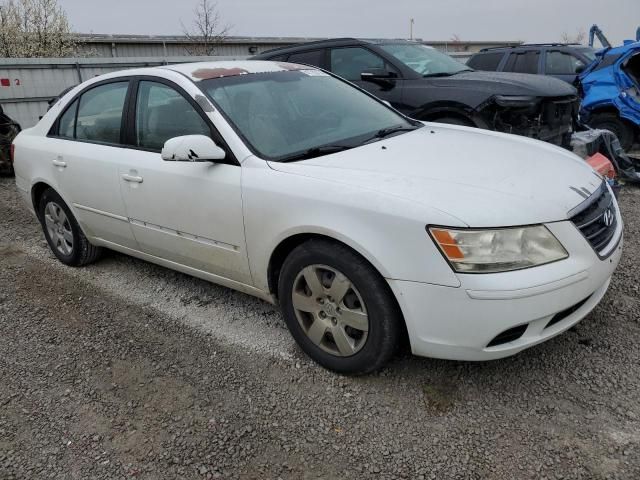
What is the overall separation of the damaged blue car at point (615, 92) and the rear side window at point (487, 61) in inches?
87.2

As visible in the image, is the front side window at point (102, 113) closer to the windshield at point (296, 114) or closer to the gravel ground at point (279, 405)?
the windshield at point (296, 114)

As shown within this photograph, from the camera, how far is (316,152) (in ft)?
9.76

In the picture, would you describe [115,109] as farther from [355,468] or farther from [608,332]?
[608,332]

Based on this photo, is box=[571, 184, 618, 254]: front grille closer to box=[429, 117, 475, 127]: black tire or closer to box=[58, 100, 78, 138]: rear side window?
box=[429, 117, 475, 127]: black tire

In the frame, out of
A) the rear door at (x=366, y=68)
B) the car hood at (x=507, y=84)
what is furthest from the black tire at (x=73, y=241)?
the car hood at (x=507, y=84)

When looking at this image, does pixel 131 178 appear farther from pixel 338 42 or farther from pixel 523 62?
pixel 523 62

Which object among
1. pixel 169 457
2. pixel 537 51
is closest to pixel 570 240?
pixel 169 457

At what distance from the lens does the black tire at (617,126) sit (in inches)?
300

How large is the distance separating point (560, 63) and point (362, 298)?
891 cm

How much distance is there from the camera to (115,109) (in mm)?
3779

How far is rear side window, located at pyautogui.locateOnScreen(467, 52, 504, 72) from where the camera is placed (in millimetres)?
9906

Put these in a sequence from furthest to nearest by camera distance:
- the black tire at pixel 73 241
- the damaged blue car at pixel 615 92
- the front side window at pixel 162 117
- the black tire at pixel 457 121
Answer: the damaged blue car at pixel 615 92 → the black tire at pixel 457 121 → the black tire at pixel 73 241 → the front side window at pixel 162 117

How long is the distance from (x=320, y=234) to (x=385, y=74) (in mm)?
3931

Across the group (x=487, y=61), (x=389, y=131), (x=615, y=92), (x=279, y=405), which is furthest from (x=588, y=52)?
(x=279, y=405)
